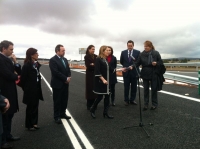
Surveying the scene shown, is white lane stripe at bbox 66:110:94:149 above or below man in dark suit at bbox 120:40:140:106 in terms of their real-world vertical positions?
below

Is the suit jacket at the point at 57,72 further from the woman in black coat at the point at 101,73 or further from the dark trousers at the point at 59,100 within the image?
the woman in black coat at the point at 101,73

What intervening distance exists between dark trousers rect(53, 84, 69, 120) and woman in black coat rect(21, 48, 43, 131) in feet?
2.13

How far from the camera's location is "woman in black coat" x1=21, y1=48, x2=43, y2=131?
4992 millimetres

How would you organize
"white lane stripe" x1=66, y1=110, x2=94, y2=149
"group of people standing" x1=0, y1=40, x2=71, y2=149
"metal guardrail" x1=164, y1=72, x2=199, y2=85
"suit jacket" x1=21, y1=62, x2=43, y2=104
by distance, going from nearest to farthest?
"white lane stripe" x1=66, y1=110, x2=94, y2=149, "group of people standing" x1=0, y1=40, x2=71, y2=149, "suit jacket" x1=21, y1=62, x2=43, y2=104, "metal guardrail" x1=164, y1=72, x2=199, y2=85

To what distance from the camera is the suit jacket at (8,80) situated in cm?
411

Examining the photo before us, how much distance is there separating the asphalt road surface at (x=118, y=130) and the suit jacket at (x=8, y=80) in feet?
3.00

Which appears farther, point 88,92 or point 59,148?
point 88,92

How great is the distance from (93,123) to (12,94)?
2.17 metres

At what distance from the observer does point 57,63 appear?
18.3 ft

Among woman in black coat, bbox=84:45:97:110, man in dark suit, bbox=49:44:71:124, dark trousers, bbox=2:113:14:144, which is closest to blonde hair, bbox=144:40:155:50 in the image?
woman in black coat, bbox=84:45:97:110

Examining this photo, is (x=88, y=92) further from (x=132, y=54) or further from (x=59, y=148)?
(x=59, y=148)

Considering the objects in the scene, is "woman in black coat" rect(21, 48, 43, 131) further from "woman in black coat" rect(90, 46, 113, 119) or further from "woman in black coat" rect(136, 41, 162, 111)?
"woman in black coat" rect(136, 41, 162, 111)

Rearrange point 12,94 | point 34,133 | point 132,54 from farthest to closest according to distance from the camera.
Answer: point 132,54, point 34,133, point 12,94

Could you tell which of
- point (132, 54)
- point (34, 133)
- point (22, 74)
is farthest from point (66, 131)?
point (132, 54)
